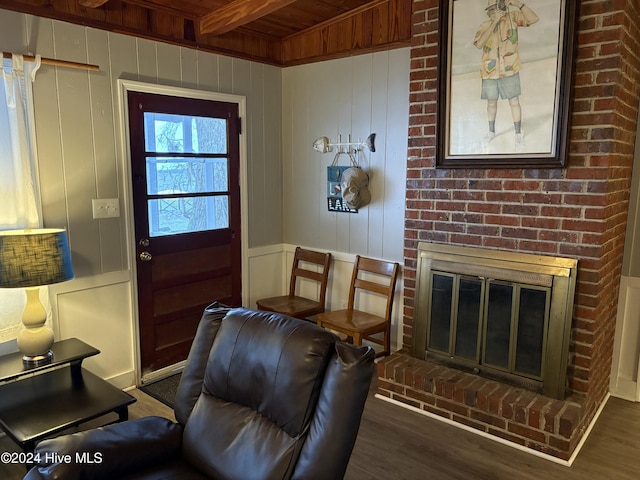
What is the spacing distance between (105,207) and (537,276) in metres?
2.54

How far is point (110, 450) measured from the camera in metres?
1.62

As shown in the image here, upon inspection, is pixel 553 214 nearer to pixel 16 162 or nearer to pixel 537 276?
pixel 537 276

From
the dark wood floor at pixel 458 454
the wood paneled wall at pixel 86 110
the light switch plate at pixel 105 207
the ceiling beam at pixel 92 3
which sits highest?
the ceiling beam at pixel 92 3

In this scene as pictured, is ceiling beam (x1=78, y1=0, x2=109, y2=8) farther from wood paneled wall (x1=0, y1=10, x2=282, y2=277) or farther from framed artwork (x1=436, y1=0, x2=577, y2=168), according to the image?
framed artwork (x1=436, y1=0, x2=577, y2=168)

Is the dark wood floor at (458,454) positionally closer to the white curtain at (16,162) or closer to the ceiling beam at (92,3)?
the white curtain at (16,162)

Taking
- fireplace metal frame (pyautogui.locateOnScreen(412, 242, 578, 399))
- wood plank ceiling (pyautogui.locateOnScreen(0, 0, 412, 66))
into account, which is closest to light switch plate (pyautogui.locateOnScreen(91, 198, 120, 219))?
wood plank ceiling (pyautogui.locateOnScreen(0, 0, 412, 66))

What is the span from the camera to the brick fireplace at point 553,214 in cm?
240

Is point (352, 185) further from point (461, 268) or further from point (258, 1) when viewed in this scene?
point (258, 1)

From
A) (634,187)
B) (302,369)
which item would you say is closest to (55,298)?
(302,369)

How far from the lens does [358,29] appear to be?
138 inches

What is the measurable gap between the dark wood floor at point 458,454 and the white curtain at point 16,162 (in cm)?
75

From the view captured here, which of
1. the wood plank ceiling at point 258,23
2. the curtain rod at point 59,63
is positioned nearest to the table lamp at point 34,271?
the curtain rod at point 59,63

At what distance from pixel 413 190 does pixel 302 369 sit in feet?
5.92

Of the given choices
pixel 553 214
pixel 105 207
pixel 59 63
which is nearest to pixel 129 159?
pixel 105 207
